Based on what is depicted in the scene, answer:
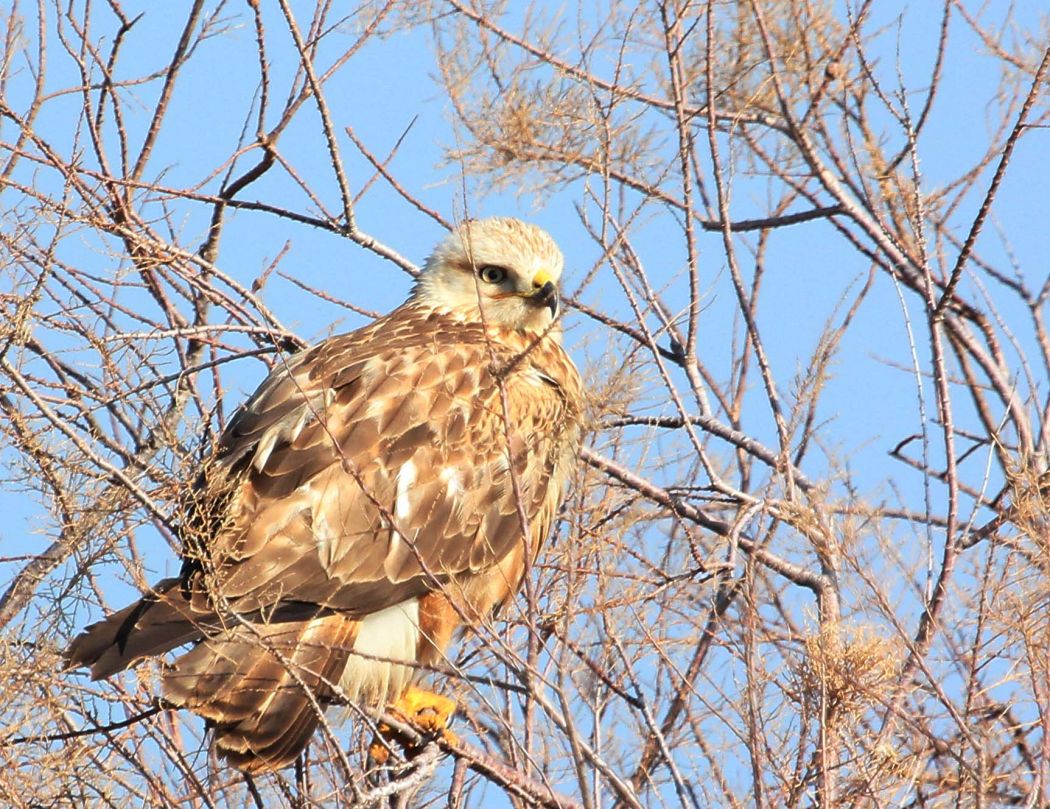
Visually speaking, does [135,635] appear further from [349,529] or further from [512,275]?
[512,275]

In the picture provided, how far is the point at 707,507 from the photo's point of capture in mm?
5480

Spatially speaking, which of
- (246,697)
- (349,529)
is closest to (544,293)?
(349,529)

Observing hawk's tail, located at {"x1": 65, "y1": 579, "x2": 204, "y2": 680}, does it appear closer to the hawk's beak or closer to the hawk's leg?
the hawk's leg

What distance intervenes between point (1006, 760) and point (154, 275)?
295 cm

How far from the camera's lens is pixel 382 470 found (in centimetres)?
467

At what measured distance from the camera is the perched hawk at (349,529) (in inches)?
162

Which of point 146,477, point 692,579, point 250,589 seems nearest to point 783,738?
point 692,579

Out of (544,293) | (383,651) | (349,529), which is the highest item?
(544,293)

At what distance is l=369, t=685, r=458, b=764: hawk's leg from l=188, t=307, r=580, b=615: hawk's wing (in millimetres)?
416

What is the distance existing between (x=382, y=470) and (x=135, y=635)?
950mm

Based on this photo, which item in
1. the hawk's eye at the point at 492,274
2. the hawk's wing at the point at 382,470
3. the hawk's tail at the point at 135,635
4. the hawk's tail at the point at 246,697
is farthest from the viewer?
the hawk's eye at the point at 492,274

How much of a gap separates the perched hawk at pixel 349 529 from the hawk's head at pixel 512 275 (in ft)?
0.17

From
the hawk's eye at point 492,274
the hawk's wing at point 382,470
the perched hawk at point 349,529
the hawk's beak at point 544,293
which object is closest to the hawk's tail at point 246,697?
the perched hawk at point 349,529

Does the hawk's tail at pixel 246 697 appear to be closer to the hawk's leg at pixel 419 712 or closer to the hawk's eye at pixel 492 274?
the hawk's leg at pixel 419 712
